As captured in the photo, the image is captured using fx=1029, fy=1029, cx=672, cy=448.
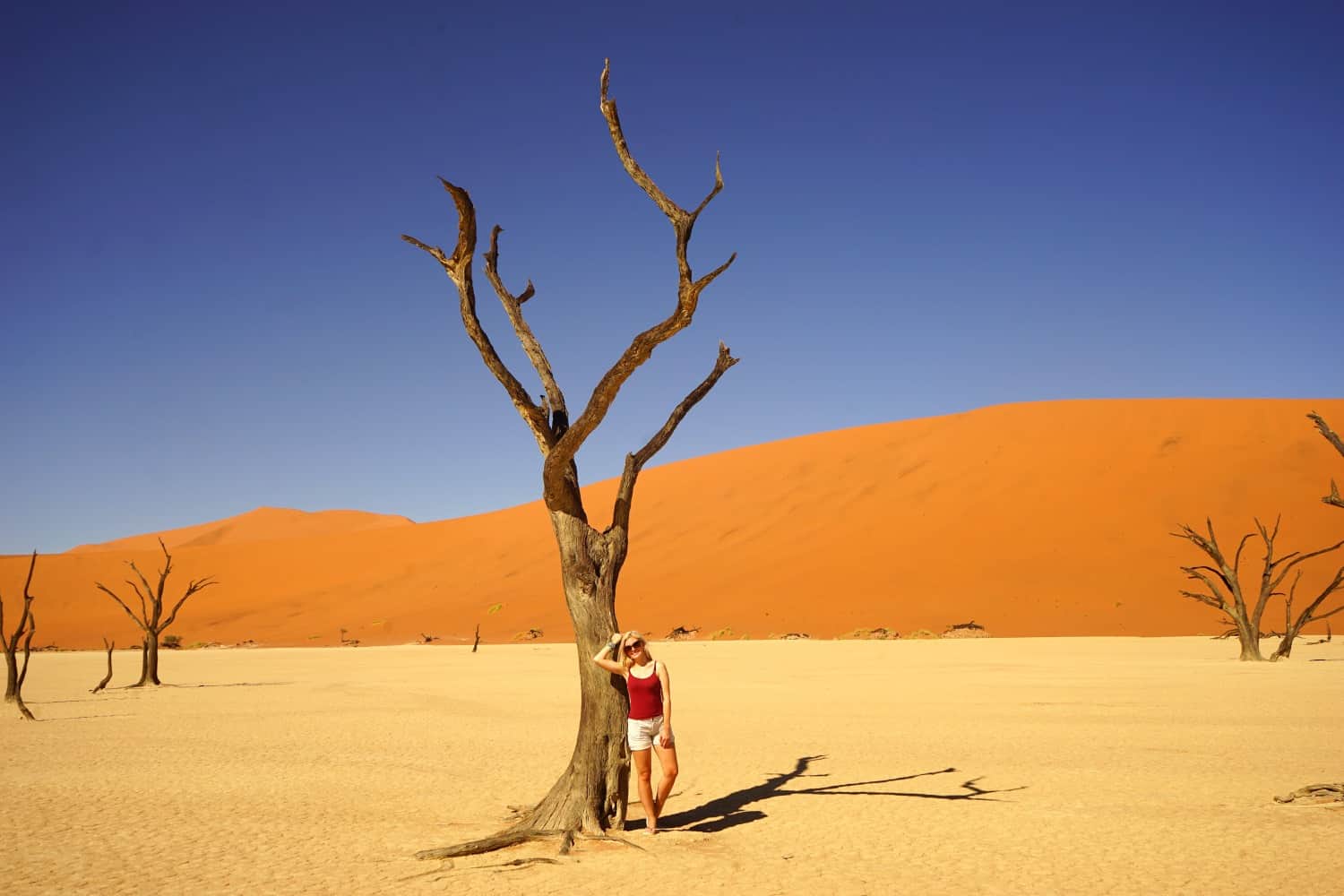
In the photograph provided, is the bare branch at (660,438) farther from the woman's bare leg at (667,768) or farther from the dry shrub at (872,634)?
the dry shrub at (872,634)

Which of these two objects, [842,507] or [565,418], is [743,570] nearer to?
[842,507]

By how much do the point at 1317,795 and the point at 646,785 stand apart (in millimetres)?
5474

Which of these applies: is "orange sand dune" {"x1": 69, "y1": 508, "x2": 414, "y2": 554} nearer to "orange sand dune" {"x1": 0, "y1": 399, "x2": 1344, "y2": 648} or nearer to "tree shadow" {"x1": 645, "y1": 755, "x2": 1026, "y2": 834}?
"orange sand dune" {"x1": 0, "y1": 399, "x2": 1344, "y2": 648}

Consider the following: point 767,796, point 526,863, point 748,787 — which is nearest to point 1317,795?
point 767,796

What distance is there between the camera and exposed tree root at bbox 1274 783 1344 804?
796cm

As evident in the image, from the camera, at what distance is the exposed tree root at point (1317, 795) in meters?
7.96

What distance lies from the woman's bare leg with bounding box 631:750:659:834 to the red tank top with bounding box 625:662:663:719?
275 mm

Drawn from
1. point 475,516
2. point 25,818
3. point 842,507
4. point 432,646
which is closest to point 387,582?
point 475,516

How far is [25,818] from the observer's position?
8.10 m

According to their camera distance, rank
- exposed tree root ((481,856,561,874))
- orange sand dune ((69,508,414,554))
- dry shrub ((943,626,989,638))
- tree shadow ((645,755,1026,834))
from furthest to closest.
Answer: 1. orange sand dune ((69,508,414,554))
2. dry shrub ((943,626,989,638))
3. tree shadow ((645,755,1026,834))
4. exposed tree root ((481,856,561,874))

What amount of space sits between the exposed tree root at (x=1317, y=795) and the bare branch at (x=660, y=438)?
18.1 feet

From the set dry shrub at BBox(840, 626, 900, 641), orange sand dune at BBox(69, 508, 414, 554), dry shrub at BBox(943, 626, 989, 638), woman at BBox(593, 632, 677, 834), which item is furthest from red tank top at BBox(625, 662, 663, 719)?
orange sand dune at BBox(69, 508, 414, 554)

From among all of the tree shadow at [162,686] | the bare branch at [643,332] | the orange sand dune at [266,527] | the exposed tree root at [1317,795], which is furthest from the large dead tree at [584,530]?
the orange sand dune at [266,527]

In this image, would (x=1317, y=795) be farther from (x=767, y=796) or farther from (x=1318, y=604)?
(x=1318, y=604)
